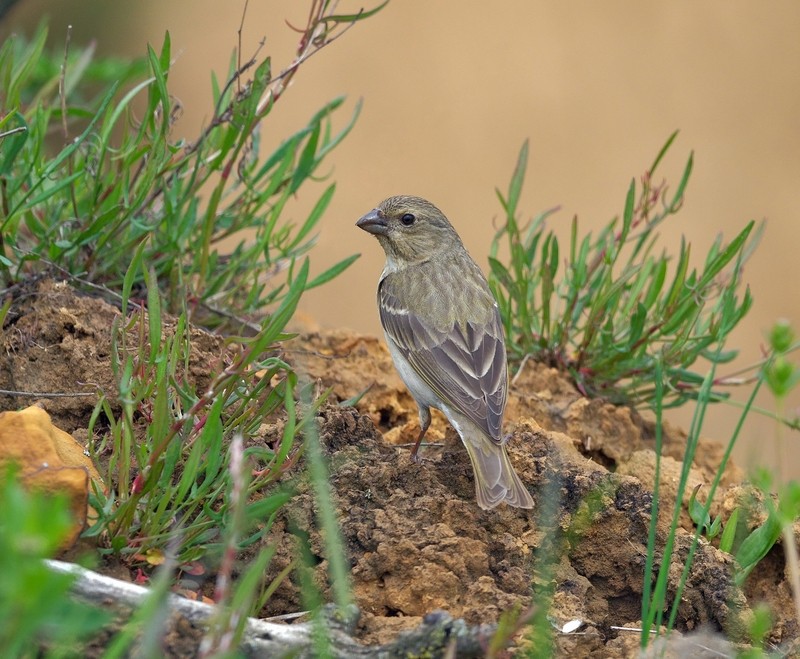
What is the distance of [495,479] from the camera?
3895 mm

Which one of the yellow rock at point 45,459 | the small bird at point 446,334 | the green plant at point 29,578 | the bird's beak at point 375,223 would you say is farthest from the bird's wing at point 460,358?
the green plant at point 29,578

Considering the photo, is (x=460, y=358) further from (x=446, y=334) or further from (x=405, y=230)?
(x=405, y=230)

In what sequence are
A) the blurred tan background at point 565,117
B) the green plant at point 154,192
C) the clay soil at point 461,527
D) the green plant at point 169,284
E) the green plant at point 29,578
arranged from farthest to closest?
the blurred tan background at point 565,117 → the green plant at point 154,192 → the clay soil at point 461,527 → the green plant at point 169,284 → the green plant at point 29,578

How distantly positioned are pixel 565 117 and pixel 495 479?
8.67m

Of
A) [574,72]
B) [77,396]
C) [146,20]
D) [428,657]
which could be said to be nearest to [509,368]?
[77,396]

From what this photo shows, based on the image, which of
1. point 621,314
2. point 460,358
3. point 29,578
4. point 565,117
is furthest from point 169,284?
point 565,117

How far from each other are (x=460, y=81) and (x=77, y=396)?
9536 mm

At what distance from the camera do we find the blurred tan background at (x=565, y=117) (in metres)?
10.6

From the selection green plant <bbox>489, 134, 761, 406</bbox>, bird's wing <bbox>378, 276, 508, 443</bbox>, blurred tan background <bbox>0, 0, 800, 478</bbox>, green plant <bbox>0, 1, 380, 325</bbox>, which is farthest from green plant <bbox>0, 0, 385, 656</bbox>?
blurred tan background <bbox>0, 0, 800, 478</bbox>

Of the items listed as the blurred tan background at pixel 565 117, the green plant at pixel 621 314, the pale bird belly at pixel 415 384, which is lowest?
the pale bird belly at pixel 415 384

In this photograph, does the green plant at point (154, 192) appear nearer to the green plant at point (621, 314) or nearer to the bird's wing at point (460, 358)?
the bird's wing at point (460, 358)

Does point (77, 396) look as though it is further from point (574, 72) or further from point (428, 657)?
point (574, 72)

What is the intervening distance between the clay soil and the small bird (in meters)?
0.11

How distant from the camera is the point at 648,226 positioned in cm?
572
